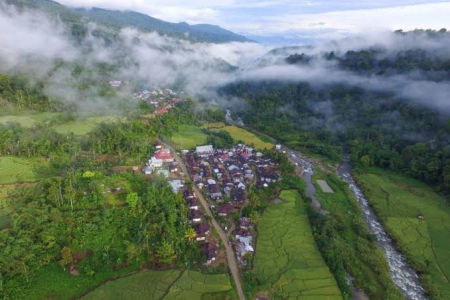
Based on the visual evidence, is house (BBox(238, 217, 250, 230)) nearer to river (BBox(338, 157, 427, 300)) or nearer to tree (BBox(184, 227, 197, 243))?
tree (BBox(184, 227, 197, 243))

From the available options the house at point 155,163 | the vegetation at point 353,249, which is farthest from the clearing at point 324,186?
the house at point 155,163

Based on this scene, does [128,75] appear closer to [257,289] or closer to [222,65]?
[222,65]

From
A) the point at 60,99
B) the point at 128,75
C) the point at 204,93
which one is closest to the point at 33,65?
the point at 60,99

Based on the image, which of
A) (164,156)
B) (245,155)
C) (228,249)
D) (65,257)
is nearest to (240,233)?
(228,249)

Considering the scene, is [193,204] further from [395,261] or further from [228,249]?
[395,261]

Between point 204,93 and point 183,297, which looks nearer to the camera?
point 183,297

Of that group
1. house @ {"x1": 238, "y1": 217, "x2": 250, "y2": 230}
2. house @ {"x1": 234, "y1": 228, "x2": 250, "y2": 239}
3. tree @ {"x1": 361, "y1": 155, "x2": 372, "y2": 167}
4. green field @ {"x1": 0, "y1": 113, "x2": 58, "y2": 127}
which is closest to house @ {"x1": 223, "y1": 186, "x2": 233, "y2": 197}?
house @ {"x1": 238, "y1": 217, "x2": 250, "y2": 230}

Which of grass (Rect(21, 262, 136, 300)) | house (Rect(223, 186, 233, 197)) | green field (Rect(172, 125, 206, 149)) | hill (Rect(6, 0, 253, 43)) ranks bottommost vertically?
grass (Rect(21, 262, 136, 300))
